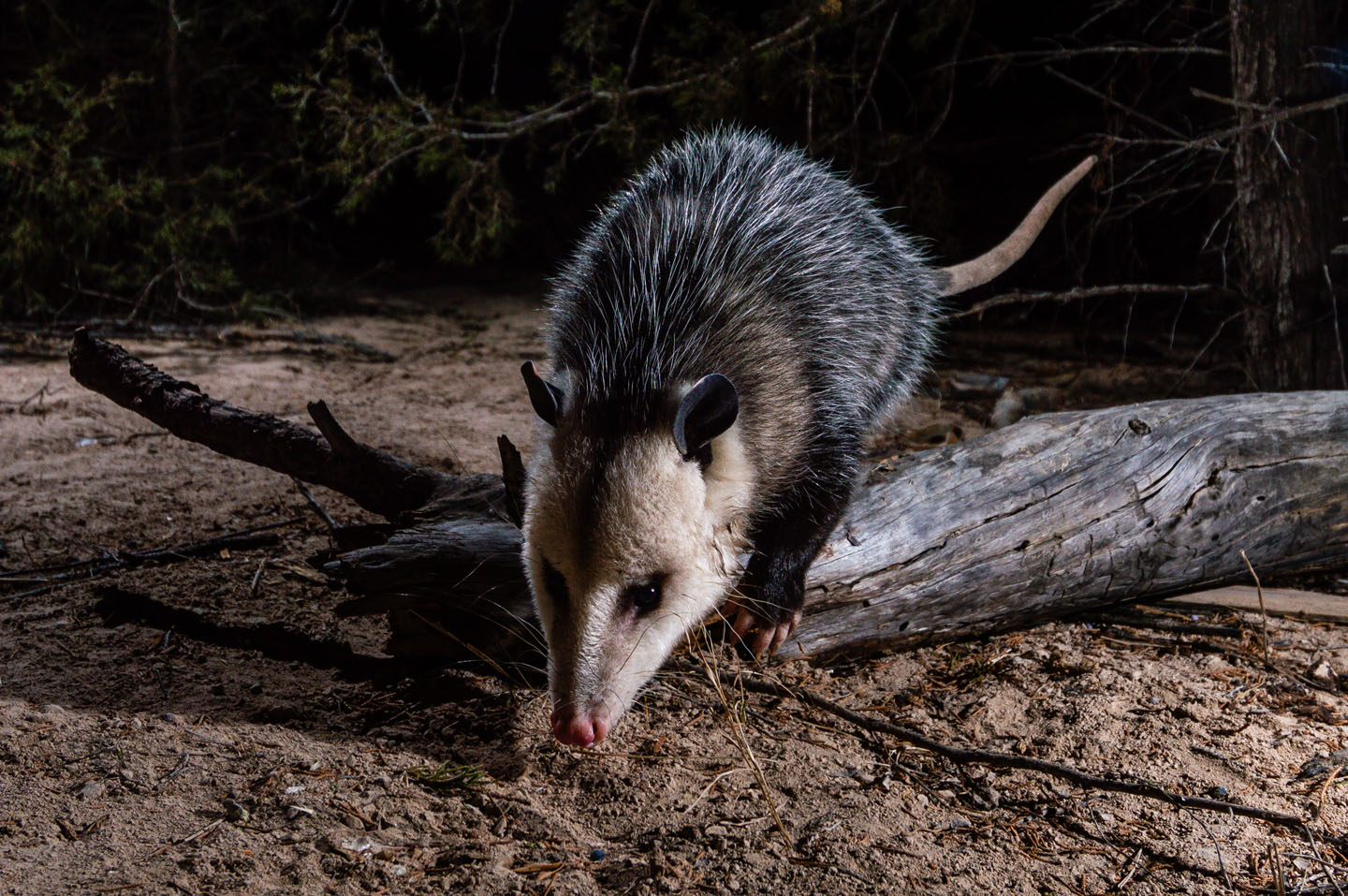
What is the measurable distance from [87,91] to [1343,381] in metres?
7.10

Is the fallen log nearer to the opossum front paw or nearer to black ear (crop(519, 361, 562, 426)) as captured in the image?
the opossum front paw

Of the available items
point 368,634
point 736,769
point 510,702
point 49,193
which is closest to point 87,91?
point 49,193

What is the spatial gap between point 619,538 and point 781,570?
597 mm

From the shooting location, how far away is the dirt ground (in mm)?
1758

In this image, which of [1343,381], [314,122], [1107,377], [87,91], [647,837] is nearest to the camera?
[647,837]

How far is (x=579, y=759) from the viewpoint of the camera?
212 centimetres

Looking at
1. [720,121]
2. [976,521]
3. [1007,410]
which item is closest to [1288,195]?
[1007,410]

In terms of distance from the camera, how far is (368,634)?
2.65 metres

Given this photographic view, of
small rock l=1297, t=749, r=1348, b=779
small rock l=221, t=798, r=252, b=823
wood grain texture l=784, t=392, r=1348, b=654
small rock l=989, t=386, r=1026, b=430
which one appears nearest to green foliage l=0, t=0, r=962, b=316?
small rock l=989, t=386, r=1026, b=430

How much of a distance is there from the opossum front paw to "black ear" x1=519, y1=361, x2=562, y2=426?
66 centimetres

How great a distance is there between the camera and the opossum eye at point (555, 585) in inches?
80.1

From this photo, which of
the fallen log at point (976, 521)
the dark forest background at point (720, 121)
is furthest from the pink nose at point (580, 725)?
the dark forest background at point (720, 121)

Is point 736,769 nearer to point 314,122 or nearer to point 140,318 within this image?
point 140,318

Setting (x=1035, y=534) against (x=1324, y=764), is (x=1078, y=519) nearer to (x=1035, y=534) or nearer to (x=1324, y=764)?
(x=1035, y=534)
